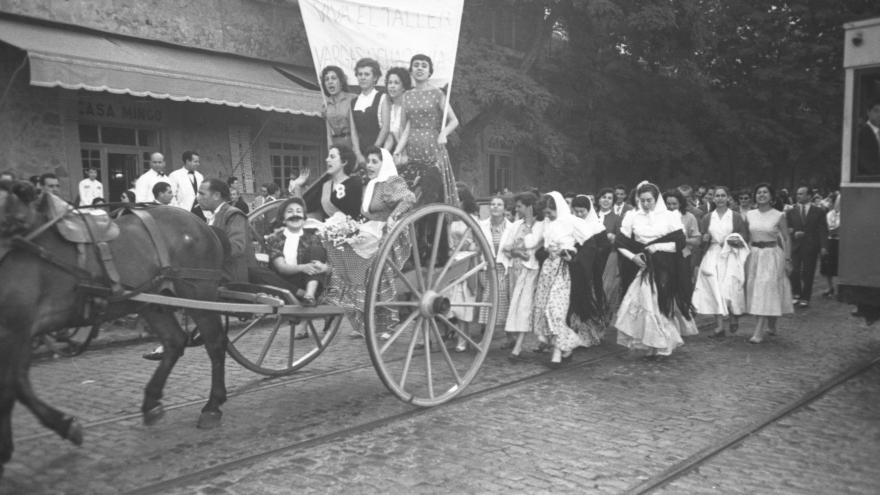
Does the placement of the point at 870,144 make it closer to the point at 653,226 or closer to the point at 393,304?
the point at 653,226

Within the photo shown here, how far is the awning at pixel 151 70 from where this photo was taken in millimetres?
11141

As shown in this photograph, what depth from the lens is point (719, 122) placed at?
24.7 m

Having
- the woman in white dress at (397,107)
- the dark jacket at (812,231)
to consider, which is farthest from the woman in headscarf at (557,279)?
the dark jacket at (812,231)

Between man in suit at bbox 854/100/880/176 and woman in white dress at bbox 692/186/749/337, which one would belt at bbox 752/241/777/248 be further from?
man in suit at bbox 854/100/880/176

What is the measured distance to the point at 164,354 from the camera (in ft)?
16.1

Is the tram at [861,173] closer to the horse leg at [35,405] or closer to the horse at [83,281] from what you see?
the horse at [83,281]

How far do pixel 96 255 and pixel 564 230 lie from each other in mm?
4545

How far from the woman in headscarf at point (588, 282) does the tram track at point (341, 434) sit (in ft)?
1.66

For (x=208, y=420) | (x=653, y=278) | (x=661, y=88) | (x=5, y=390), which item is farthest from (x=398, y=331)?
(x=661, y=88)

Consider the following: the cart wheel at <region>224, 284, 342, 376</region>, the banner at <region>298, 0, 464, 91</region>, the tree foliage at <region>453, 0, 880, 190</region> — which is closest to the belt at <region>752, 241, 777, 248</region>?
the banner at <region>298, 0, 464, 91</region>

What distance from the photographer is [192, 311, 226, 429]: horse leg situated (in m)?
4.97

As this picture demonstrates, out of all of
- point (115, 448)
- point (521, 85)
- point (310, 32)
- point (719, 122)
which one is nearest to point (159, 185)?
point (310, 32)

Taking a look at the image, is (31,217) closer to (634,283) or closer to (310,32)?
(310,32)

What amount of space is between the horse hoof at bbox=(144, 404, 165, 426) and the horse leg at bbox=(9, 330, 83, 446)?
0.65m
